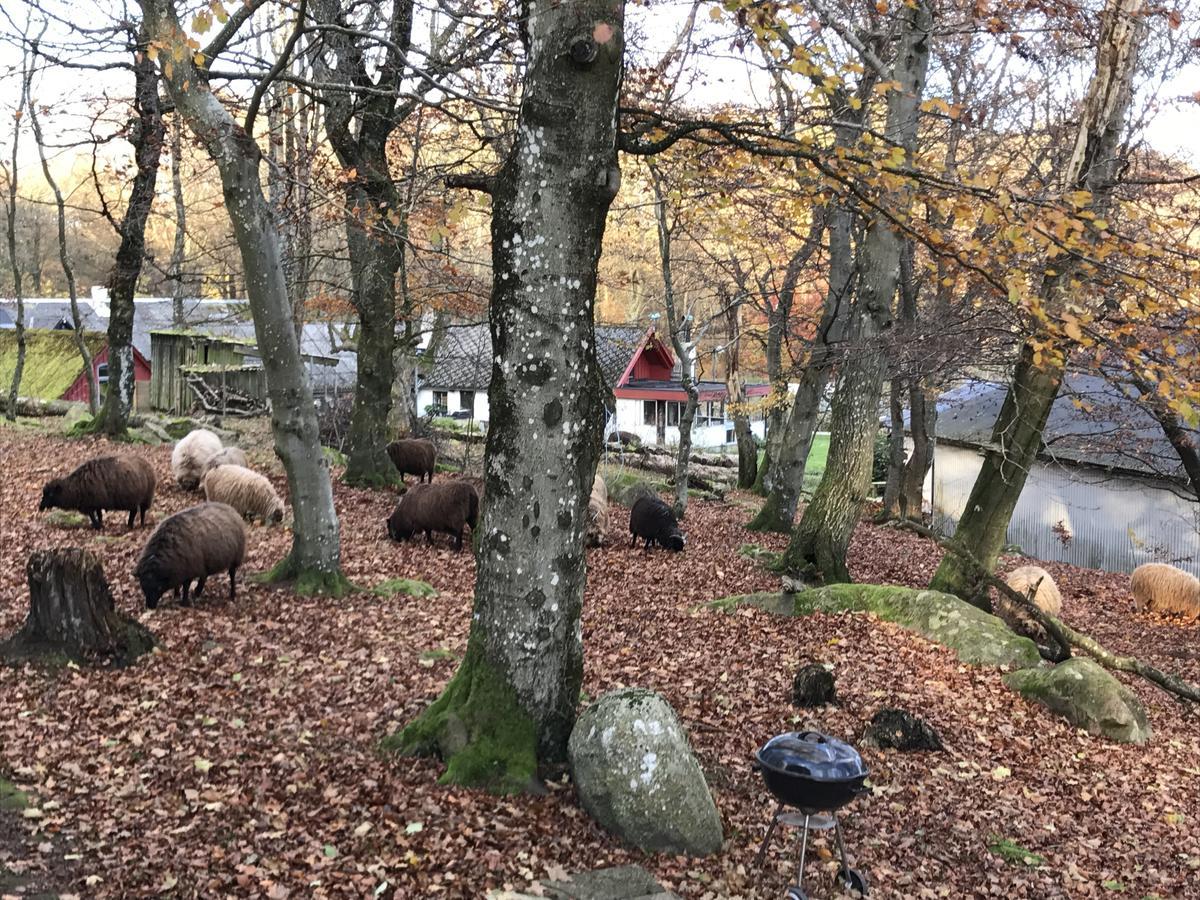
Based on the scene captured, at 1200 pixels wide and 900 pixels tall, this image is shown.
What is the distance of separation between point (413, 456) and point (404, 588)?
→ 28.4ft

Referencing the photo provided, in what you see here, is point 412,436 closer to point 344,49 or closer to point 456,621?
point 344,49

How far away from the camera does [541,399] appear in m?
6.18

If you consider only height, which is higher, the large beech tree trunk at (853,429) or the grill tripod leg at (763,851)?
the large beech tree trunk at (853,429)

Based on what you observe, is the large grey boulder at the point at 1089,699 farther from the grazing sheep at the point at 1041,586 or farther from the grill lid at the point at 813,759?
the grazing sheep at the point at 1041,586

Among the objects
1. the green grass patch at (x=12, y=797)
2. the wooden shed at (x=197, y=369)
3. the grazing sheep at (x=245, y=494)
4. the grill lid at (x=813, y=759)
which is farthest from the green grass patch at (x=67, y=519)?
the wooden shed at (x=197, y=369)

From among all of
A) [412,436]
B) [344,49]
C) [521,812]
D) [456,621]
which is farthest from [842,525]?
[412,436]

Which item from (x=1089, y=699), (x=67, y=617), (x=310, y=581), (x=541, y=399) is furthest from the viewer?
(x=310, y=581)

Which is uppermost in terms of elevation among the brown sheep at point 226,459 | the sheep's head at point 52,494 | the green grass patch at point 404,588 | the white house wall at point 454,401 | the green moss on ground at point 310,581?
the white house wall at point 454,401

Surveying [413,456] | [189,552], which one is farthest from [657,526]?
[189,552]

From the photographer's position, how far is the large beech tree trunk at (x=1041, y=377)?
1163 cm

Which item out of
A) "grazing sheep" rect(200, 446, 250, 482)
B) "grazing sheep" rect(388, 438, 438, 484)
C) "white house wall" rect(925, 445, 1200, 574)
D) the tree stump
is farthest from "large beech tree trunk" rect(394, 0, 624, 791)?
"white house wall" rect(925, 445, 1200, 574)

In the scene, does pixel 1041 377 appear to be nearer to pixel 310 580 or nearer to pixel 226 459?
pixel 310 580

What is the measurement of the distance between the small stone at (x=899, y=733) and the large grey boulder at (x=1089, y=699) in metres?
1.88

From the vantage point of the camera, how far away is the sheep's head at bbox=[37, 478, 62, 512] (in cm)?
1320
